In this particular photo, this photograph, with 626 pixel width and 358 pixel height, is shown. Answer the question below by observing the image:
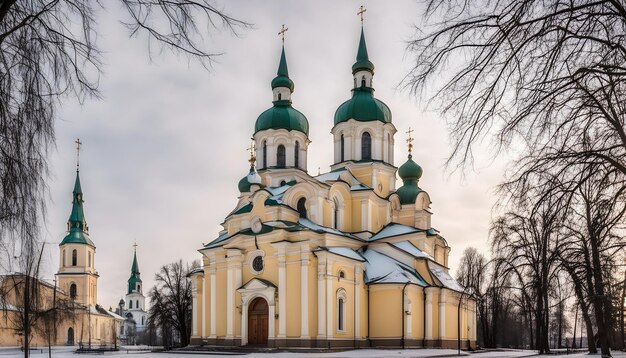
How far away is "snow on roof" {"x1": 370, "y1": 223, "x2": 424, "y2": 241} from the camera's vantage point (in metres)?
44.6

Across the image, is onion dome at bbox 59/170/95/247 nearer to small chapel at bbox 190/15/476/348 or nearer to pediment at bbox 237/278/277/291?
small chapel at bbox 190/15/476/348

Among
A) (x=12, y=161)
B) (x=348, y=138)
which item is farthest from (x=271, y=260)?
(x=12, y=161)

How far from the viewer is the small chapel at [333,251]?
121 ft

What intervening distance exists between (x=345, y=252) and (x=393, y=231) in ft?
23.9

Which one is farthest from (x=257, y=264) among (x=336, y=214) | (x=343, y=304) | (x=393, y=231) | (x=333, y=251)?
(x=393, y=231)

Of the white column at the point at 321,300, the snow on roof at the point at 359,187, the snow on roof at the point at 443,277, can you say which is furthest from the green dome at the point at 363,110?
the white column at the point at 321,300

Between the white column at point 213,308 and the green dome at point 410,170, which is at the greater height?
the green dome at point 410,170

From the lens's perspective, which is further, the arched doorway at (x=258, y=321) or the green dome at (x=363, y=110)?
the green dome at (x=363, y=110)

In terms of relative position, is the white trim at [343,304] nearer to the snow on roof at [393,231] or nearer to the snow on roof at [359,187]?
the snow on roof at [393,231]

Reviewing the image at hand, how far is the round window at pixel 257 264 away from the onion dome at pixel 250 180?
24.2 ft

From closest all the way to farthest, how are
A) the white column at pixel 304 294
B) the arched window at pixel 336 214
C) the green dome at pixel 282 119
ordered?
the white column at pixel 304 294 → the arched window at pixel 336 214 → the green dome at pixel 282 119

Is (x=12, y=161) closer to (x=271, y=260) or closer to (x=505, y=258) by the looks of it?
(x=505, y=258)

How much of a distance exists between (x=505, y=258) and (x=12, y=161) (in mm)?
24089

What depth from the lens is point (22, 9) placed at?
686cm
